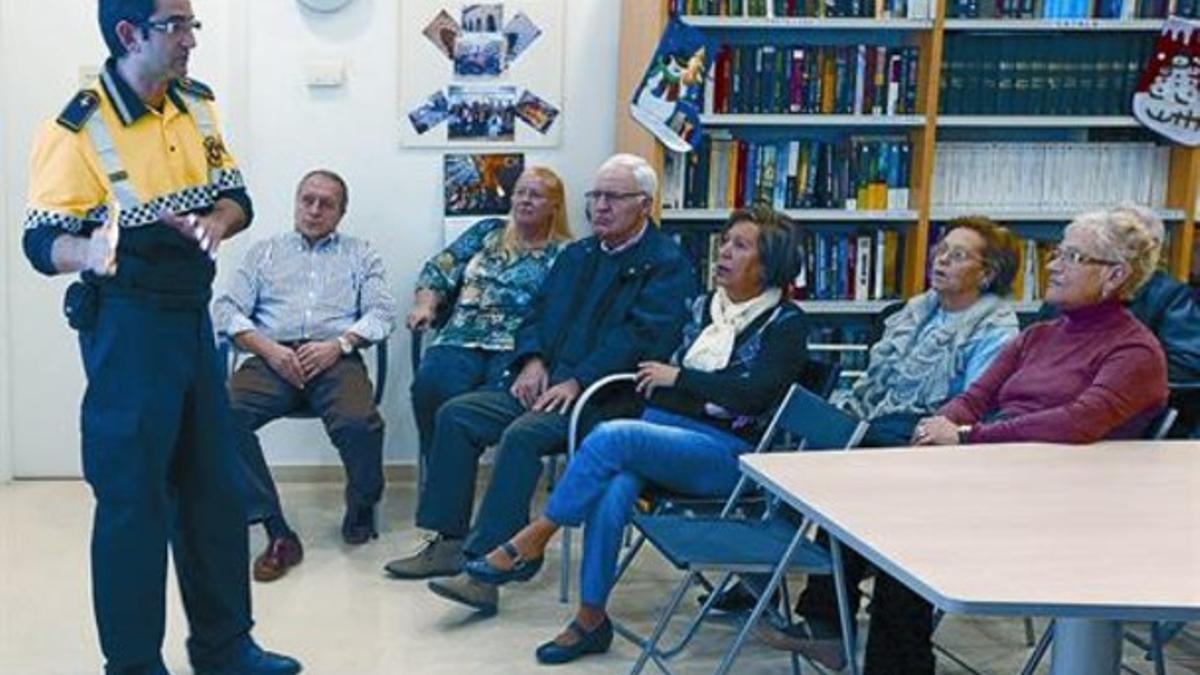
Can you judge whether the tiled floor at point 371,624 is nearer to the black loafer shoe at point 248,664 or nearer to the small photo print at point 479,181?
the black loafer shoe at point 248,664

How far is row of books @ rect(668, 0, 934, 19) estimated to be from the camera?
4.49m

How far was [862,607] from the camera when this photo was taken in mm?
3764

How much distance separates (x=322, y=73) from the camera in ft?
15.5

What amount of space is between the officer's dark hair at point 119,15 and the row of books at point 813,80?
2156 millimetres

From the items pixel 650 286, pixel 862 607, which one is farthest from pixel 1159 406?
pixel 650 286

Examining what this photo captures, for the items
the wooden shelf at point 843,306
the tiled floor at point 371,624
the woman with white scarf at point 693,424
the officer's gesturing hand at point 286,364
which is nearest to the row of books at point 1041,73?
the wooden shelf at point 843,306

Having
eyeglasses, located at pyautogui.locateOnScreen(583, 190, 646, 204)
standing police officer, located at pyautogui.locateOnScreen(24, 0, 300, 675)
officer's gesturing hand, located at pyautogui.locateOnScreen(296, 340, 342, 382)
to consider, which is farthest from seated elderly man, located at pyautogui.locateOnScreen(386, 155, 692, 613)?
standing police officer, located at pyautogui.locateOnScreen(24, 0, 300, 675)

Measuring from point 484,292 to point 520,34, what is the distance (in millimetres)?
944

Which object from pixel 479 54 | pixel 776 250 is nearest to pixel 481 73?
pixel 479 54

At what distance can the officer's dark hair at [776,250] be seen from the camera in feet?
12.1

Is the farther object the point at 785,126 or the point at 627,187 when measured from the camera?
the point at 785,126

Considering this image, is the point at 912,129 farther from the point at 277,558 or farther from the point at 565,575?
the point at 277,558

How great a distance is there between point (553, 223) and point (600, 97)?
56 cm

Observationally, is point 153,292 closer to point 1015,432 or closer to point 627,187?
point 627,187
